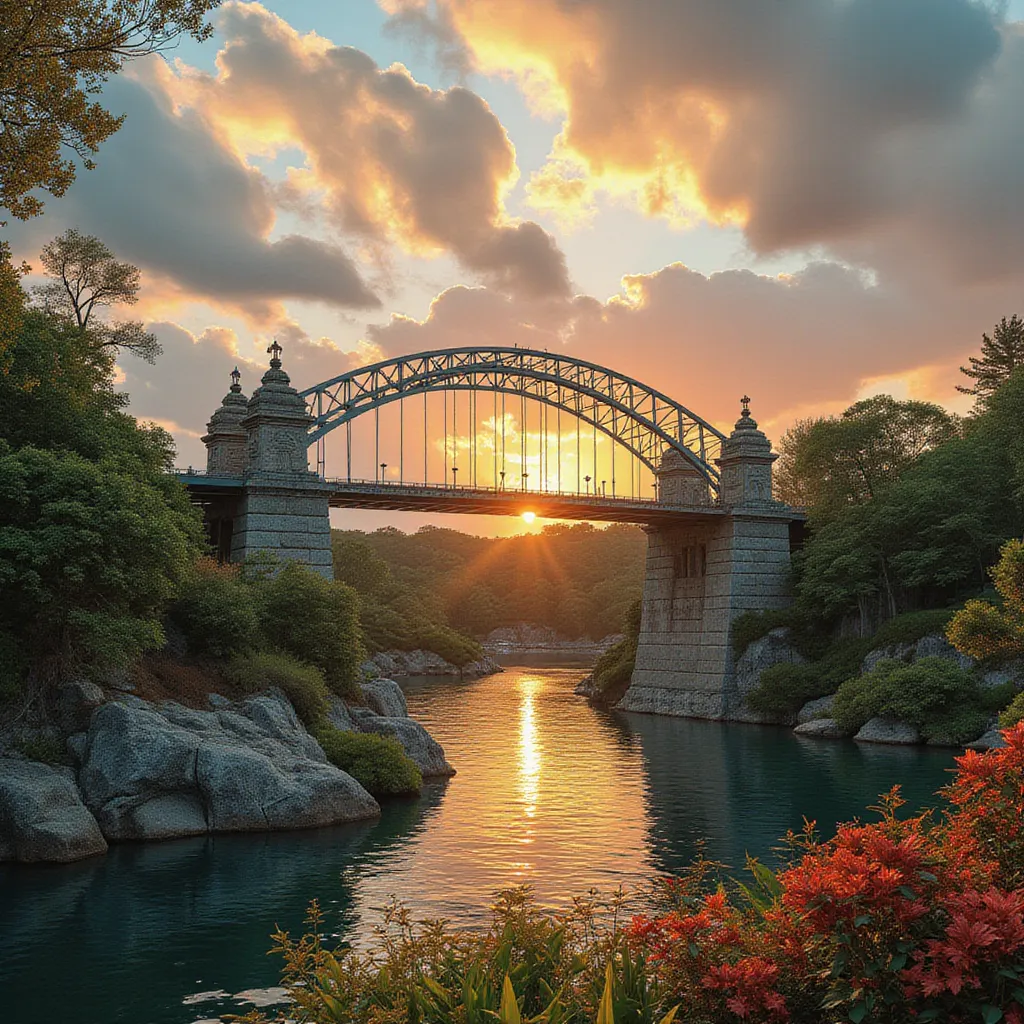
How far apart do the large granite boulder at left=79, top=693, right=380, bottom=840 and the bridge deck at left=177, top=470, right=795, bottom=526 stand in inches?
925

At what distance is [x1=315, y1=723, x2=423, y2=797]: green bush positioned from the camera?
30281 mm

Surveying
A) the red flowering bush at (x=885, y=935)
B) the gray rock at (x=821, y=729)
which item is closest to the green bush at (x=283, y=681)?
the red flowering bush at (x=885, y=935)

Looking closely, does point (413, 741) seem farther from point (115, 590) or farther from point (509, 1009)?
point (509, 1009)

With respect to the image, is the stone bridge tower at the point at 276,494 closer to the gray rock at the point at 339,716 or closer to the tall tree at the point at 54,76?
the gray rock at the point at 339,716

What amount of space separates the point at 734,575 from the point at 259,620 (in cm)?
3637

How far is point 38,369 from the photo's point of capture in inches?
1164

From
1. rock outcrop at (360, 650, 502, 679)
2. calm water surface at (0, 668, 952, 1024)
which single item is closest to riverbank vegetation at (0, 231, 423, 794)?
calm water surface at (0, 668, 952, 1024)

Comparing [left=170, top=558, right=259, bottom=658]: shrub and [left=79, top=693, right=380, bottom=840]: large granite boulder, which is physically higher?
[left=170, top=558, right=259, bottom=658]: shrub

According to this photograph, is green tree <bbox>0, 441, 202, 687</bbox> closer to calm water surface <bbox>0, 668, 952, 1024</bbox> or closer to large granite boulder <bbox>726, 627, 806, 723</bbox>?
calm water surface <bbox>0, 668, 952, 1024</bbox>

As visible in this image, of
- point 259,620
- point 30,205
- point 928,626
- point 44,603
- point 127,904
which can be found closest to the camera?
point 30,205

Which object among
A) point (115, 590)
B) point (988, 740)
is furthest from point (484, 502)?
point (115, 590)

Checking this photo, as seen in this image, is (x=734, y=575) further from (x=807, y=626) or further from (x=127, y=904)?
(x=127, y=904)

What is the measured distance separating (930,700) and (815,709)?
9.51 m

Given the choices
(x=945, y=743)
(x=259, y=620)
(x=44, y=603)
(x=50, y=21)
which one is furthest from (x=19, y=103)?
(x=945, y=743)
